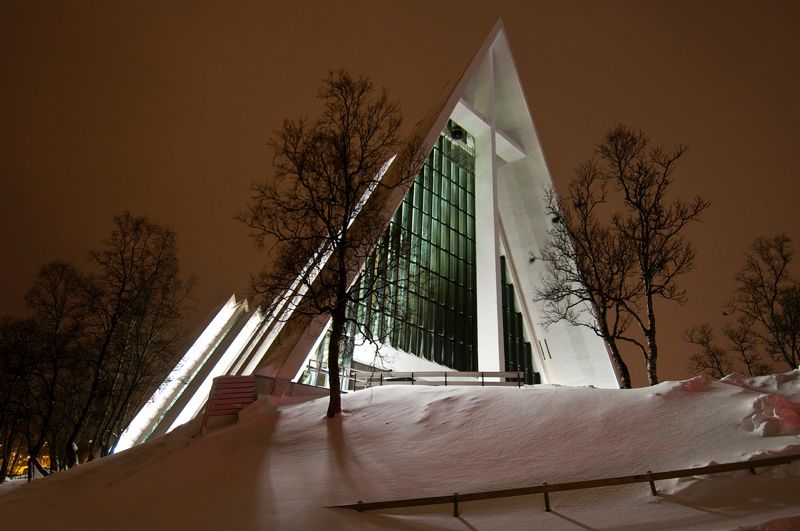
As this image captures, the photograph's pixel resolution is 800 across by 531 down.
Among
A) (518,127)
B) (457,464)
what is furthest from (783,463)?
(518,127)

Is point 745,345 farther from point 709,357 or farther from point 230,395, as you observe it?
point 230,395

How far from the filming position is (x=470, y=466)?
703 cm

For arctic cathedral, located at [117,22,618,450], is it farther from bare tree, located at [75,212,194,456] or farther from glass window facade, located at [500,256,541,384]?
bare tree, located at [75,212,194,456]

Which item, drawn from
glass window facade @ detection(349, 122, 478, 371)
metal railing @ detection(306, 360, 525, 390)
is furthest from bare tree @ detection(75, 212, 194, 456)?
glass window facade @ detection(349, 122, 478, 371)

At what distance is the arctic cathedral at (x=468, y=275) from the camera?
20.5m

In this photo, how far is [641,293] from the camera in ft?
42.8

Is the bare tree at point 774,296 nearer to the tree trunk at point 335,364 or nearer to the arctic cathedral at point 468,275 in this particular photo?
the arctic cathedral at point 468,275

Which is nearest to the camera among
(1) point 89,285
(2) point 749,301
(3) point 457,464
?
(3) point 457,464

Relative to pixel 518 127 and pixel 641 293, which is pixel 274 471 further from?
pixel 518 127

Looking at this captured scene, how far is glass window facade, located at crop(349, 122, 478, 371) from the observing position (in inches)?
830

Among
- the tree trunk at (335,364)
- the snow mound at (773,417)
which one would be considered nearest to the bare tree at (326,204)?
the tree trunk at (335,364)

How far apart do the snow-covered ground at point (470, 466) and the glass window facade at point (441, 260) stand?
10.7m

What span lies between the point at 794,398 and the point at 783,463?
3.13 meters

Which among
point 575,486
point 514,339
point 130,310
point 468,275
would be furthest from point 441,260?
point 575,486
